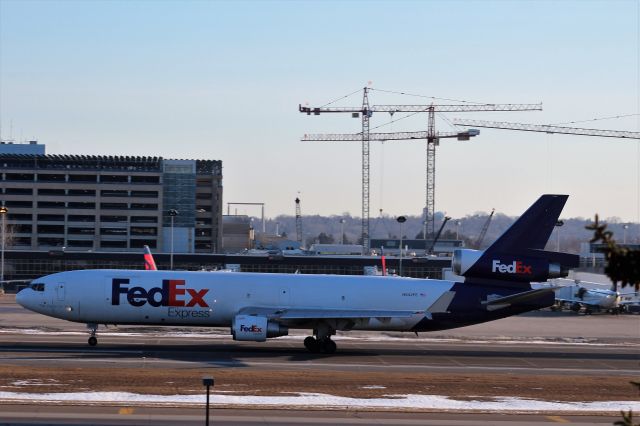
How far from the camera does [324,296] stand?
1893 inches

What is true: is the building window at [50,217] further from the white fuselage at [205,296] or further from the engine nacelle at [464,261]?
the engine nacelle at [464,261]

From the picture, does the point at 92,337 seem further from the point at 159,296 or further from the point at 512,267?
the point at 512,267

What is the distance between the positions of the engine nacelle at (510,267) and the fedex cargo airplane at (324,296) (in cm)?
5

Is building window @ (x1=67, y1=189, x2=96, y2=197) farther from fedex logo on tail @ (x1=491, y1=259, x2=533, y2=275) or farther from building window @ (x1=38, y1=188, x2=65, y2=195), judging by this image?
fedex logo on tail @ (x1=491, y1=259, x2=533, y2=275)

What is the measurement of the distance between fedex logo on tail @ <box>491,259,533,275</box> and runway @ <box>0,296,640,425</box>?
4.44m

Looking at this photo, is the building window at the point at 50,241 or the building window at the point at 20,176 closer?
the building window at the point at 20,176

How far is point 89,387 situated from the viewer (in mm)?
34094

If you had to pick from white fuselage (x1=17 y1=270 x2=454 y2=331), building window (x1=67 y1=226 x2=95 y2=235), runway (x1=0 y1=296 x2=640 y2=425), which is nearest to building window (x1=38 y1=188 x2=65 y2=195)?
building window (x1=67 y1=226 x2=95 y2=235)

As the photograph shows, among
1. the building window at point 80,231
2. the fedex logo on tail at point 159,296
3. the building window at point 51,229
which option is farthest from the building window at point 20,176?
the fedex logo on tail at point 159,296

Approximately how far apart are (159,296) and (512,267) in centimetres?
1790

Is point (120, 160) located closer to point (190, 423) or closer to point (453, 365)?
point (453, 365)

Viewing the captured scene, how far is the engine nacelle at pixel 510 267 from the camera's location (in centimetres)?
4806

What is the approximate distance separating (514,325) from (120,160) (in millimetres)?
131786

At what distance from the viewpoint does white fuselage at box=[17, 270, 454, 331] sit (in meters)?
47.1
